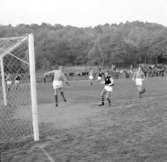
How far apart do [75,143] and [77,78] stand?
122 ft

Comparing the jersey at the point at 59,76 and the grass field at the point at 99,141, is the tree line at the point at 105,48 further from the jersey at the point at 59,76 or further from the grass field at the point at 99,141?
the grass field at the point at 99,141

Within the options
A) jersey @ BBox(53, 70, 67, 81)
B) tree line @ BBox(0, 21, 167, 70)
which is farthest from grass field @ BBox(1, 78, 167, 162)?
tree line @ BBox(0, 21, 167, 70)

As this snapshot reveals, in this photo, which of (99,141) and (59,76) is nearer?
(99,141)

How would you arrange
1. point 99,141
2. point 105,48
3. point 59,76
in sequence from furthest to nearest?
point 105,48, point 59,76, point 99,141

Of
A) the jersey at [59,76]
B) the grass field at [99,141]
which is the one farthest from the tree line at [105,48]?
the grass field at [99,141]

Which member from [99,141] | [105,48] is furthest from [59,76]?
[105,48]

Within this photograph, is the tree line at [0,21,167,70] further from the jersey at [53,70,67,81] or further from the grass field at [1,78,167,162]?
the grass field at [1,78,167,162]

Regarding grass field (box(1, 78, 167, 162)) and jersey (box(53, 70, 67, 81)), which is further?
jersey (box(53, 70, 67, 81))

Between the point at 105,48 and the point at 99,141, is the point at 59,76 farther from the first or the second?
the point at 105,48

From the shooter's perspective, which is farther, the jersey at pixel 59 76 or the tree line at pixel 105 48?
the tree line at pixel 105 48

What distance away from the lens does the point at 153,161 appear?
4688mm

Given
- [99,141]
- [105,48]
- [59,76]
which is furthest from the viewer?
[105,48]

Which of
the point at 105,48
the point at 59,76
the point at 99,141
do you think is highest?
the point at 105,48

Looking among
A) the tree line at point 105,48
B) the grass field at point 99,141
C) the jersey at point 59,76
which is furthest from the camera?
the tree line at point 105,48
